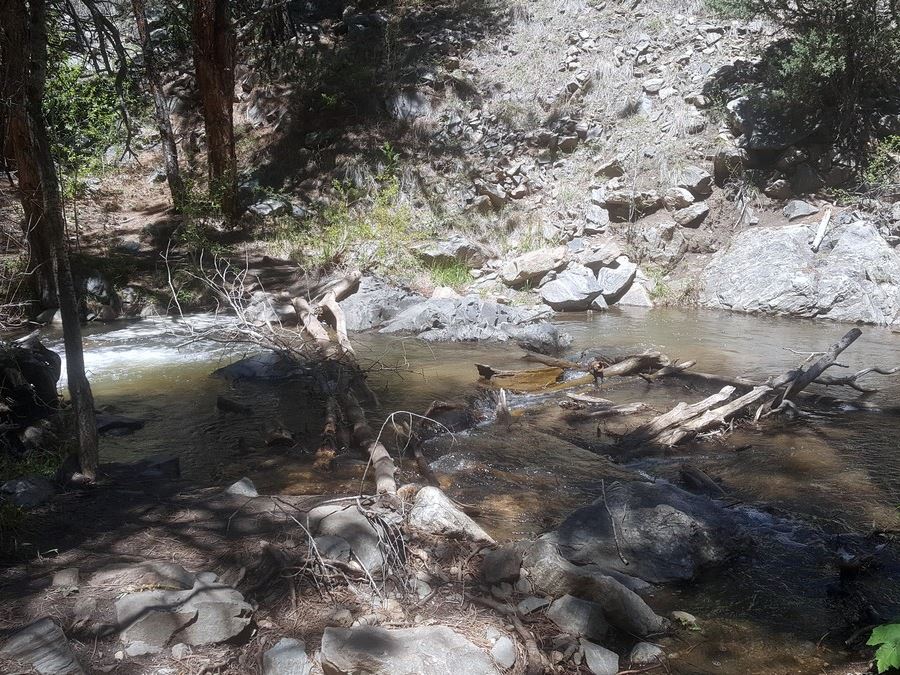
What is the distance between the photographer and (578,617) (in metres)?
2.85

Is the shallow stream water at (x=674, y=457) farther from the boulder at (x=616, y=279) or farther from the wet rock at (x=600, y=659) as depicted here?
the boulder at (x=616, y=279)

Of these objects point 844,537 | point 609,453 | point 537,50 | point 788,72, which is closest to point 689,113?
point 788,72

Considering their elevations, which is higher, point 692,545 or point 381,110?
point 381,110

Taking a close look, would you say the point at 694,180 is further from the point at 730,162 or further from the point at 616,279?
the point at 616,279

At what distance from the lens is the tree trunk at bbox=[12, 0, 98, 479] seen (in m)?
3.75

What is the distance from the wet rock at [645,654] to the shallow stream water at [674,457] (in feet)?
0.26

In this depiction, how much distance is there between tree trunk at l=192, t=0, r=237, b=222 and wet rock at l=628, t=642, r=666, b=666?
1362cm

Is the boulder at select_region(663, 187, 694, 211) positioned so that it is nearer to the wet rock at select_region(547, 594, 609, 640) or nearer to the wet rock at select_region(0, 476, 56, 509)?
the wet rock at select_region(547, 594, 609, 640)

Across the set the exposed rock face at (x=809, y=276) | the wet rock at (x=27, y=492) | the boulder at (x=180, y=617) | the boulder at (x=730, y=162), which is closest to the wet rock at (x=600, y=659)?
the boulder at (x=180, y=617)

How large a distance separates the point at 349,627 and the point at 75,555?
1.52m

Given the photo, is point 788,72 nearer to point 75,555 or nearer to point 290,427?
point 290,427

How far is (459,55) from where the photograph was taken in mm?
18547

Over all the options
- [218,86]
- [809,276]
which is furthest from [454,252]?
[809,276]

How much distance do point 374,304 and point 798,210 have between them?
9.27 m
